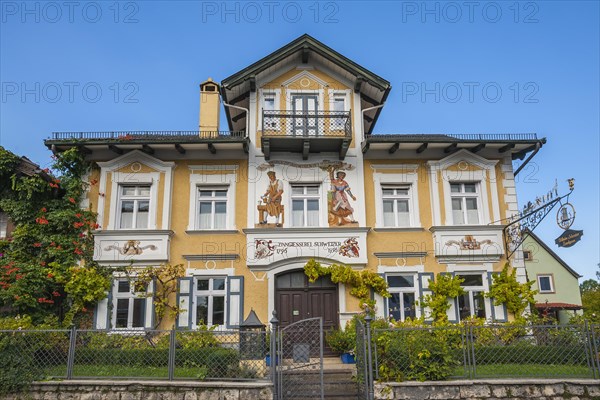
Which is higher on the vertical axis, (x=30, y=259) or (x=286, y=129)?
(x=286, y=129)

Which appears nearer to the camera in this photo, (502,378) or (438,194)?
(502,378)

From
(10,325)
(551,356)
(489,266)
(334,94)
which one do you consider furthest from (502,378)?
(10,325)

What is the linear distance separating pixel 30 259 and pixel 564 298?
109ft

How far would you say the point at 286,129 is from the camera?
15.5 meters

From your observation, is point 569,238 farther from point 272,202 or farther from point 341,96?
point 272,202

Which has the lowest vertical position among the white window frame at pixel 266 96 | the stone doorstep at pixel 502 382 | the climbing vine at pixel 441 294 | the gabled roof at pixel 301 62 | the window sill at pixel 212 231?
the stone doorstep at pixel 502 382

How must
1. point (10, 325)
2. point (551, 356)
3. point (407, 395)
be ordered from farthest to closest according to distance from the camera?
1. point (10, 325)
2. point (551, 356)
3. point (407, 395)

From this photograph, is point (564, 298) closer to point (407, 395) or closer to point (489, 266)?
point (489, 266)

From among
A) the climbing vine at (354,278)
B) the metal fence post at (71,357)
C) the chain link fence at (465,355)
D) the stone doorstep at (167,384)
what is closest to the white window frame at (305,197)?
the climbing vine at (354,278)

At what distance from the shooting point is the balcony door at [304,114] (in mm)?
15438

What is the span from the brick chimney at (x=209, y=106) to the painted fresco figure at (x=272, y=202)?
3180 millimetres

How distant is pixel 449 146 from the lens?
51.1ft

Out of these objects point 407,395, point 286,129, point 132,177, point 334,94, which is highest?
point 334,94

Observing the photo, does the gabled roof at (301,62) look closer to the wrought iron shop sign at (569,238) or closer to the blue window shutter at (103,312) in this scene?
the wrought iron shop sign at (569,238)
